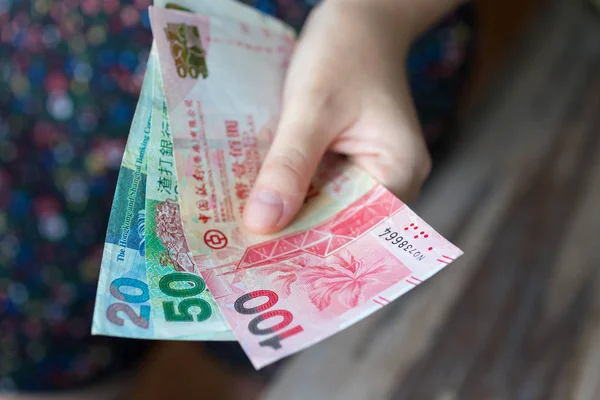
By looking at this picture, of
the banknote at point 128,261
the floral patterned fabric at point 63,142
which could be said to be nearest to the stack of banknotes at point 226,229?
the banknote at point 128,261

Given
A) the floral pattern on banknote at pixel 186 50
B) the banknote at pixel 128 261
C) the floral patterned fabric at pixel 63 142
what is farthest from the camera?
the floral patterned fabric at pixel 63 142

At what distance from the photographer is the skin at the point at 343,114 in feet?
1.52

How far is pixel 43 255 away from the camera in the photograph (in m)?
0.68

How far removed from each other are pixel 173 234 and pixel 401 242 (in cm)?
17

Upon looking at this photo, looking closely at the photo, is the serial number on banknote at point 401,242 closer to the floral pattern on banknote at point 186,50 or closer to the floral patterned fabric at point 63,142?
the floral pattern on banknote at point 186,50

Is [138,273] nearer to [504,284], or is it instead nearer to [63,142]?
[63,142]

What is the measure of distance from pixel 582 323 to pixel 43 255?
626 mm

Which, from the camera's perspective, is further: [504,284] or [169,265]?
[504,284]

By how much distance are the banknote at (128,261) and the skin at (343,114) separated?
9cm

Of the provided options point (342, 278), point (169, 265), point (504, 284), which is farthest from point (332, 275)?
point (504, 284)

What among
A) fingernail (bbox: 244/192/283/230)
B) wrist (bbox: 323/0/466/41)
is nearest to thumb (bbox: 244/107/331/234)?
fingernail (bbox: 244/192/283/230)

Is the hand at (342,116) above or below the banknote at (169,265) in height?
above

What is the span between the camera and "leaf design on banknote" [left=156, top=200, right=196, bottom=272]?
1.35ft

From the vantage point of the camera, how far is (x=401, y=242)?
431 mm
